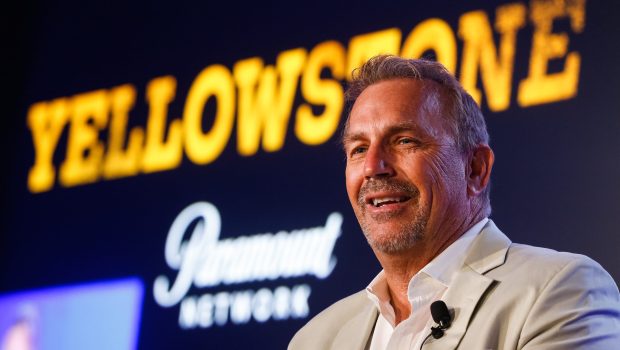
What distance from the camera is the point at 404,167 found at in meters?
2.13

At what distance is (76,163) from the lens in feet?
16.7

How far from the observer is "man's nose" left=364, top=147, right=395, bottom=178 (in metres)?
2.11

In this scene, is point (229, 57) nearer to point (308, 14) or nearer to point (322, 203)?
point (308, 14)

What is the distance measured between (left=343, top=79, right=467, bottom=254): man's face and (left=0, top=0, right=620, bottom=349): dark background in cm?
152

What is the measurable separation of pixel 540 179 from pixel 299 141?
3.86 feet

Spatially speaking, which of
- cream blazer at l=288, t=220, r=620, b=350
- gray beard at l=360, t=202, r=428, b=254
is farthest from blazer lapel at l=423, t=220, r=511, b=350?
gray beard at l=360, t=202, r=428, b=254

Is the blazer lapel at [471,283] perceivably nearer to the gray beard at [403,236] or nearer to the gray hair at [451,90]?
the gray beard at [403,236]

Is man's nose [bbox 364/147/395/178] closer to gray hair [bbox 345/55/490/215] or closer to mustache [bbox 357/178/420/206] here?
mustache [bbox 357/178/420/206]

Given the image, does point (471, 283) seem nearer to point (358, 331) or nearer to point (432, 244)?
point (432, 244)

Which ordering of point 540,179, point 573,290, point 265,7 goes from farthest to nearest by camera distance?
point 265,7
point 540,179
point 573,290

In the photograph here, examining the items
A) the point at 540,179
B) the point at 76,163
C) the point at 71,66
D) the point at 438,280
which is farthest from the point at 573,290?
the point at 71,66

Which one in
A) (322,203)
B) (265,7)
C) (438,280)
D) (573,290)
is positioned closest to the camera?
(573,290)

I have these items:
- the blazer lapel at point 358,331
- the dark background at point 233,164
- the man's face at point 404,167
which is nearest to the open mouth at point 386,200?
the man's face at point 404,167

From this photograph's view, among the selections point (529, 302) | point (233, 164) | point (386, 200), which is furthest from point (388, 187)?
point (233, 164)
